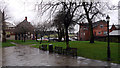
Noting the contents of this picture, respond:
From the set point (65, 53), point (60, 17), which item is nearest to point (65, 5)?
point (60, 17)

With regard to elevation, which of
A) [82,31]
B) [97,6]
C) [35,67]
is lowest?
[35,67]

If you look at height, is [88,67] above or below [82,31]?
below

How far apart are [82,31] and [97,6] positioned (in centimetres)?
3064

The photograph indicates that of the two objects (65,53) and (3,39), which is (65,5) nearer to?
(65,53)

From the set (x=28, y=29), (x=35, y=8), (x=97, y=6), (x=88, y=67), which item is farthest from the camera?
(x=28, y=29)

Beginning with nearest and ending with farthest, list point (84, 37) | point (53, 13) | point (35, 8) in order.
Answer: point (35, 8), point (53, 13), point (84, 37)

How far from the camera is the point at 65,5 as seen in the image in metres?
16.1

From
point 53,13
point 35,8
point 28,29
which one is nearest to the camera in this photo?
point 35,8

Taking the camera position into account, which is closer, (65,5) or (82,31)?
(65,5)

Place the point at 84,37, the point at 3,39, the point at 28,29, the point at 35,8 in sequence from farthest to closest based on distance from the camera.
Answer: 1. the point at 84,37
2. the point at 28,29
3. the point at 3,39
4. the point at 35,8

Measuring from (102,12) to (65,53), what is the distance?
A: 1398cm

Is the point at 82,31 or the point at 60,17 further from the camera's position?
the point at 82,31

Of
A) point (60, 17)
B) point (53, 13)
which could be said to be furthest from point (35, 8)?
point (60, 17)

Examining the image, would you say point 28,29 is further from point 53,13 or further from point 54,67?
point 54,67
